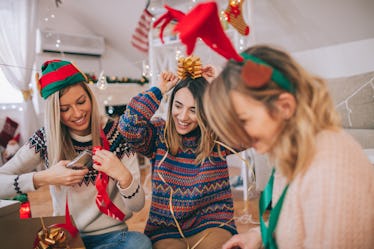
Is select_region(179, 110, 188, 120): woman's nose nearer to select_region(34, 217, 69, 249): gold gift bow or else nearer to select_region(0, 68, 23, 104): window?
select_region(34, 217, 69, 249): gold gift bow

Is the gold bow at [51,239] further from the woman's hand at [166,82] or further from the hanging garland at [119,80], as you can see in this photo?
the hanging garland at [119,80]

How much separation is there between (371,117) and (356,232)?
5.17ft

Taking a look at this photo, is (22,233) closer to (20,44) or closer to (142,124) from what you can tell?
(142,124)

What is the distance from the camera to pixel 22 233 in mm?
896

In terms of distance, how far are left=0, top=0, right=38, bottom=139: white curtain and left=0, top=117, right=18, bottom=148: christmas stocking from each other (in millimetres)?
117

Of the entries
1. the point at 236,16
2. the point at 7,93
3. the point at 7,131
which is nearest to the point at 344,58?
the point at 236,16

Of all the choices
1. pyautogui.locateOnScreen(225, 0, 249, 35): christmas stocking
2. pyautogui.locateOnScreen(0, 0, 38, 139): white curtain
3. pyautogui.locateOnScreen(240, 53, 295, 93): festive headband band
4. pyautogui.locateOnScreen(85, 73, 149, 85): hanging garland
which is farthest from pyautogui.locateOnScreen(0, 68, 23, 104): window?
pyautogui.locateOnScreen(240, 53, 295, 93): festive headband band

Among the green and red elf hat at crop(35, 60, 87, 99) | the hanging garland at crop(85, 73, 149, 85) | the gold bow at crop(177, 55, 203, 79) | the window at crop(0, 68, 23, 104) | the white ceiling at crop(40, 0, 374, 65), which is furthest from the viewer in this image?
the hanging garland at crop(85, 73, 149, 85)

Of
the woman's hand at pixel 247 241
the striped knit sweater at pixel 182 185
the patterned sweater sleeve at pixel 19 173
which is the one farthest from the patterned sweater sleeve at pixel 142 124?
the woman's hand at pixel 247 241

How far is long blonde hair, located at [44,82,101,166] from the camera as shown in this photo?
1.08 meters

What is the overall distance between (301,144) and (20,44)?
3467 millimetres

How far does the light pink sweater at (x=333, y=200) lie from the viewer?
22.7 inches

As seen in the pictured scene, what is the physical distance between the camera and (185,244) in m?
1.10

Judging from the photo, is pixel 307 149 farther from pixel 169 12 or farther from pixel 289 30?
pixel 289 30
